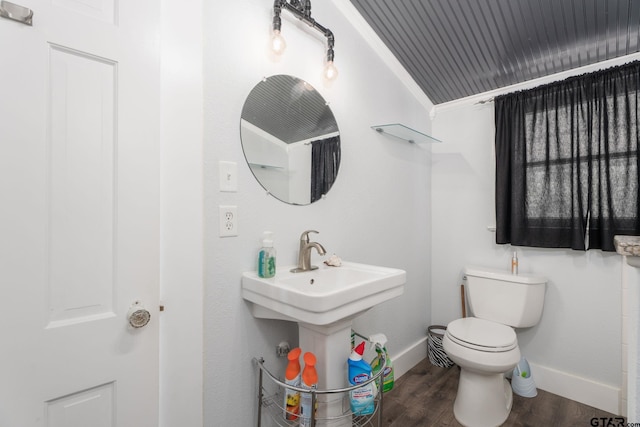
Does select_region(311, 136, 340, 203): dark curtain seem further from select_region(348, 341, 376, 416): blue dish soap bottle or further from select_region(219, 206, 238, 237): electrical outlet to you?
select_region(348, 341, 376, 416): blue dish soap bottle

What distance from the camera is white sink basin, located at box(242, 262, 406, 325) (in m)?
1.00

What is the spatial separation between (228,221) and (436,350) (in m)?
1.98

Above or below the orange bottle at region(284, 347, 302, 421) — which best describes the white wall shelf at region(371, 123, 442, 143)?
above

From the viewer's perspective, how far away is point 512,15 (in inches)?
60.7

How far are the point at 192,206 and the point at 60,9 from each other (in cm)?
67

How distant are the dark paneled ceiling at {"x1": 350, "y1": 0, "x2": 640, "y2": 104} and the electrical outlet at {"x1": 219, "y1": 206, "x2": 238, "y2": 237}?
143 cm

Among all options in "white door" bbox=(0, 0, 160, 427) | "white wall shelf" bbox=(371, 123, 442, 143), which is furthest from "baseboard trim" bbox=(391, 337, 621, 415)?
"white door" bbox=(0, 0, 160, 427)

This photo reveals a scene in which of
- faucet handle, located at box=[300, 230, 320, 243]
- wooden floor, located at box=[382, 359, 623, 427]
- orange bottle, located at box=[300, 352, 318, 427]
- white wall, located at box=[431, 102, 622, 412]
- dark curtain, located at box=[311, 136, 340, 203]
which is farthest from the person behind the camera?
white wall, located at box=[431, 102, 622, 412]

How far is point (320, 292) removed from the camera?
A: 3.74ft

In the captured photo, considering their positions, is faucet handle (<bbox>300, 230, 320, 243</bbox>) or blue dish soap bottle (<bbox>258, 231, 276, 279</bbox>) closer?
blue dish soap bottle (<bbox>258, 231, 276, 279</bbox>)

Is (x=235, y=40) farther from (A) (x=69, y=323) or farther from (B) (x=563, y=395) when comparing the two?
(B) (x=563, y=395)

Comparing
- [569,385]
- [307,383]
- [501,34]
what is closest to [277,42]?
[501,34]

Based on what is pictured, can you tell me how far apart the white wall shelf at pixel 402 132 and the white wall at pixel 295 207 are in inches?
2.4

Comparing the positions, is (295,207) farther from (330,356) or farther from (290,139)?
(330,356)
